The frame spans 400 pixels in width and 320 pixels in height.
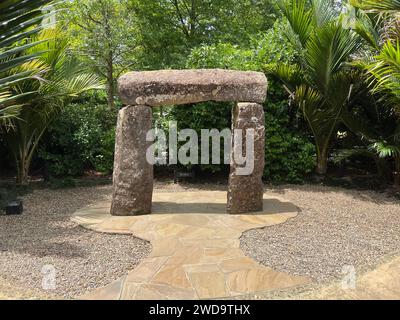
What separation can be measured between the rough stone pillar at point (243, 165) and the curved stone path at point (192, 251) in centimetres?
21

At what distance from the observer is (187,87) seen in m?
5.09

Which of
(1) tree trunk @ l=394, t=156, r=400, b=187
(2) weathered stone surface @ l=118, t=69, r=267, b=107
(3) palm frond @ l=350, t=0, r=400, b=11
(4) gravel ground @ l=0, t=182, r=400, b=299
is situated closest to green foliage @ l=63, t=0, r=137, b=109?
(2) weathered stone surface @ l=118, t=69, r=267, b=107

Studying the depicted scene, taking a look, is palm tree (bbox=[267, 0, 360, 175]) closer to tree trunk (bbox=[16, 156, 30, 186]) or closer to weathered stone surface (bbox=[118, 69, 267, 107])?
weathered stone surface (bbox=[118, 69, 267, 107])

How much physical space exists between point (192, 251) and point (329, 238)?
1.80 metres

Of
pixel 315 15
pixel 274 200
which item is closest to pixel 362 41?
pixel 315 15

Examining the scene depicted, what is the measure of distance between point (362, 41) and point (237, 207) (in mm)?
4497

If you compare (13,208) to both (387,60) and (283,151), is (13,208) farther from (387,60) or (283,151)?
(387,60)

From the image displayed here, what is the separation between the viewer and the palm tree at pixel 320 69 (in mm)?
6730

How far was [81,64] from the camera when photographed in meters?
7.29

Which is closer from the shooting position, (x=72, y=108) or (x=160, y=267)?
(x=160, y=267)

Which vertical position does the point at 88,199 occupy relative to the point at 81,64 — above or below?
below
